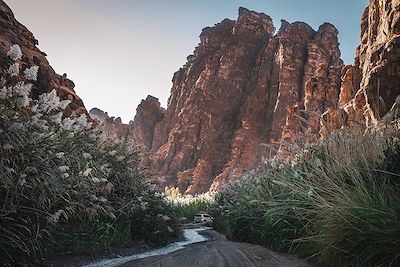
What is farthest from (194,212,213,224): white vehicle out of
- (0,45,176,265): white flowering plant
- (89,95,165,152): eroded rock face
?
(89,95,165,152): eroded rock face

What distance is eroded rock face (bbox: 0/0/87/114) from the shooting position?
37.4ft

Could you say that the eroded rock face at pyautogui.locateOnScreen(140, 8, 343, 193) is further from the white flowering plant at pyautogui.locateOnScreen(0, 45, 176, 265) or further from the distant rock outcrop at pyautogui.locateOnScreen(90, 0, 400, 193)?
the white flowering plant at pyautogui.locateOnScreen(0, 45, 176, 265)

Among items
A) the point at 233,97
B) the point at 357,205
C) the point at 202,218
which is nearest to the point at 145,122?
the point at 233,97

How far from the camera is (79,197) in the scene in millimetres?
6863

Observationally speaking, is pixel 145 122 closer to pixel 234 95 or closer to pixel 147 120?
pixel 147 120

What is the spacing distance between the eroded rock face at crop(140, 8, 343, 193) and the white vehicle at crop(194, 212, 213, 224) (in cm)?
3556

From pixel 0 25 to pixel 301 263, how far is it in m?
10.6

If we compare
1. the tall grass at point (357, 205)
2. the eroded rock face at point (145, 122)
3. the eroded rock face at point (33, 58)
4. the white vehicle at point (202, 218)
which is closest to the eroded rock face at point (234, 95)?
the eroded rock face at point (145, 122)

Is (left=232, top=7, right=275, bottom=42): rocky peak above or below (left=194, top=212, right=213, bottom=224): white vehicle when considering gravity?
above

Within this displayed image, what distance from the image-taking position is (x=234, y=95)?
82125 millimetres

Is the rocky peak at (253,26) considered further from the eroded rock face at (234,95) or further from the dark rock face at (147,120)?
the dark rock face at (147,120)

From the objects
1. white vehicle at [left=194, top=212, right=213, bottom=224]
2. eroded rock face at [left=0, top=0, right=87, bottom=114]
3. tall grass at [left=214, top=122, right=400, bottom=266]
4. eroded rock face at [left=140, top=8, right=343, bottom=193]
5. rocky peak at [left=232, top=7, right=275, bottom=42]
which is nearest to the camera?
tall grass at [left=214, top=122, right=400, bottom=266]

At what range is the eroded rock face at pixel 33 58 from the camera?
1141 centimetres

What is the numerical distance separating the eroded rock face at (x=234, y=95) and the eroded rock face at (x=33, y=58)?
4862cm
